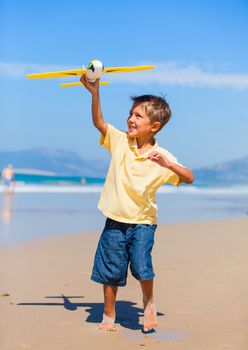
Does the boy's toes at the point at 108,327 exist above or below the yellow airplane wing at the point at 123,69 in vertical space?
below

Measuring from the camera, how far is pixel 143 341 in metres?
3.61

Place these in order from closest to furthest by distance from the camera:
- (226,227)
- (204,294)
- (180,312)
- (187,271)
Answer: (180,312)
(204,294)
(187,271)
(226,227)

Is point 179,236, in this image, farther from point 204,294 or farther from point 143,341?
point 143,341

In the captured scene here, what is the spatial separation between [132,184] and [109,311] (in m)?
0.73

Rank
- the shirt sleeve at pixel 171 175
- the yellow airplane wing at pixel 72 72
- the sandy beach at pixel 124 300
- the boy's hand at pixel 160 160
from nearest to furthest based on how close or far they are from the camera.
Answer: the yellow airplane wing at pixel 72 72, the sandy beach at pixel 124 300, the boy's hand at pixel 160 160, the shirt sleeve at pixel 171 175

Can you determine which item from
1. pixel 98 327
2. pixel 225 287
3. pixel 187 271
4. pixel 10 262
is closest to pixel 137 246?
pixel 98 327

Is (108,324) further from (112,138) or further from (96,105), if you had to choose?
(96,105)

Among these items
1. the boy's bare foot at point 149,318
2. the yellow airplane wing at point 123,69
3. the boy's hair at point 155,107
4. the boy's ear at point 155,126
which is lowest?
the boy's bare foot at point 149,318

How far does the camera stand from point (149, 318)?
3.80 m

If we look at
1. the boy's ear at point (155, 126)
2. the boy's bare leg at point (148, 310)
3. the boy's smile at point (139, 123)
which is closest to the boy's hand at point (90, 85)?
the boy's smile at point (139, 123)

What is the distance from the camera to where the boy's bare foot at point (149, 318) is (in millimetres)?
3762

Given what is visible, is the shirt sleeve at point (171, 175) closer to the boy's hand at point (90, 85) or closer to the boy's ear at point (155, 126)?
the boy's ear at point (155, 126)

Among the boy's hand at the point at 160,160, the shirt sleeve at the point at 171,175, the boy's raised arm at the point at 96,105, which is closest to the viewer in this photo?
the boy's hand at the point at 160,160

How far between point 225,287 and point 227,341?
145cm
